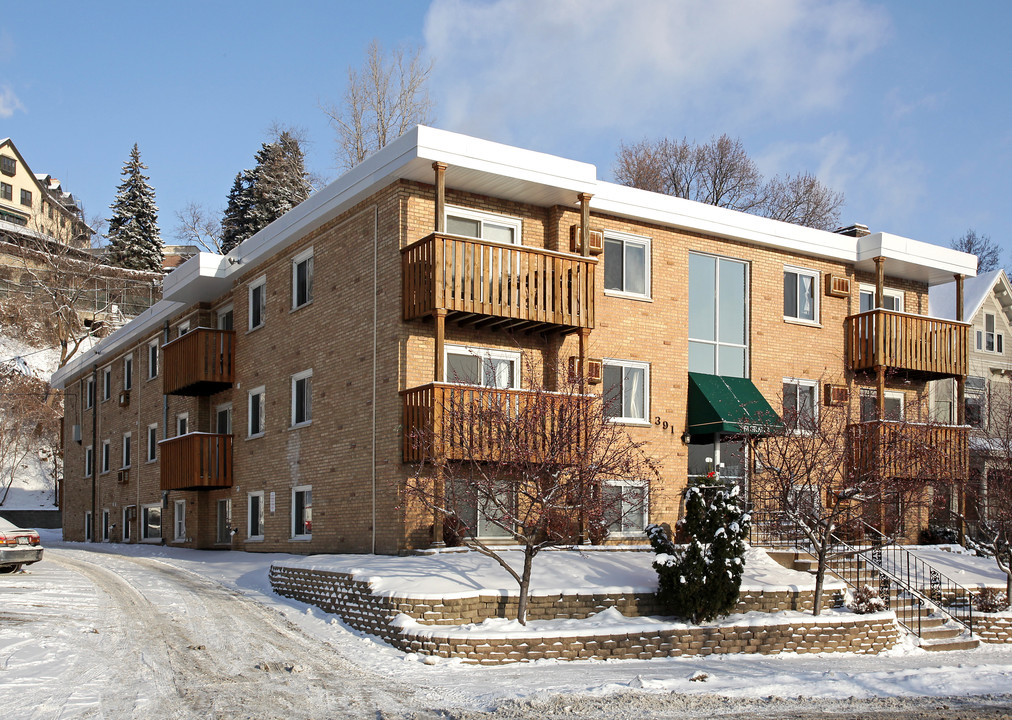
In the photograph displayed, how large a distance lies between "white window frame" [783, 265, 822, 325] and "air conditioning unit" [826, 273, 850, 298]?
21 centimetres

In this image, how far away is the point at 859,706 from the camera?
11062mm

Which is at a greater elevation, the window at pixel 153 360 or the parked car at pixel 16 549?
the window at pixel 153 360

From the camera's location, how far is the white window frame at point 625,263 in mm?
20172

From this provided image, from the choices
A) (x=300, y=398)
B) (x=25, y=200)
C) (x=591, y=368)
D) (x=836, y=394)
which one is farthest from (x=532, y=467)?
(x=25, y=200)

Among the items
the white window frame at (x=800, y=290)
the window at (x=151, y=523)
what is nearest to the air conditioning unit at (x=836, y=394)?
the white window frame at (x=800, y=290)

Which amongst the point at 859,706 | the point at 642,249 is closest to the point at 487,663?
the point at 859,706

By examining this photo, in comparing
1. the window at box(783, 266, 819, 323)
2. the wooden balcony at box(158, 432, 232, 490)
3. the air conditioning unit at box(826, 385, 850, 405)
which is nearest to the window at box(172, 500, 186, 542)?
the wooden balcony at box(158, 432, 232, 490)

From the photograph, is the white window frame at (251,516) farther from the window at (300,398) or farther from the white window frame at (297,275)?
the white window frame at (297,275)

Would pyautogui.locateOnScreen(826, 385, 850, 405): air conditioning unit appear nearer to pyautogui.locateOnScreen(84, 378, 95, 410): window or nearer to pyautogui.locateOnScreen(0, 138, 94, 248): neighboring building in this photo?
pyautogui.locateOnScreen(84, 378, 95, 410): window

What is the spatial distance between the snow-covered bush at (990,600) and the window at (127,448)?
25374 mm

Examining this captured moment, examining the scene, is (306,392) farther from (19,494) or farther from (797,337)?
(19,494)

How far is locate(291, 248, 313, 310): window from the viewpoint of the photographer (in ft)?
70.3

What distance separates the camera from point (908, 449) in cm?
2125

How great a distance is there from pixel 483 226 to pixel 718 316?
6.28 m
